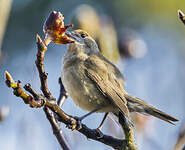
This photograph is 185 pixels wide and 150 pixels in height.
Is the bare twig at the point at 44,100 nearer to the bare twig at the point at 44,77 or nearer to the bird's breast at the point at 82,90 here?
the bare twig at the point at 44,77

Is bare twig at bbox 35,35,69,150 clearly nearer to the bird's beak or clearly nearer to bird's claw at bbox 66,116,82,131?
bird's claw at bbox 66,116,82,131

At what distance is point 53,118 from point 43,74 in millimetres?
382

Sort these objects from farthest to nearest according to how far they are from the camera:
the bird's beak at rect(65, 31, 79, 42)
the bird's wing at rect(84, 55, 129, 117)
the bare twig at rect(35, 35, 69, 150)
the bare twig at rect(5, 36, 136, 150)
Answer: the bird's wing at rect(84, 55, 129, 117)
the bird's beak at rect(65, 31, 79, 42)
the bare twig at rect(35, 35, 69, 150)
the bare twig at rect(5, 36, 136, 150)

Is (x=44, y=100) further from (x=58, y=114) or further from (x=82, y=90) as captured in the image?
(x=82, y=90)

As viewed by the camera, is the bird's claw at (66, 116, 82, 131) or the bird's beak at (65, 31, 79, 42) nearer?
the bird's claw at (66, 116, 82, 131)

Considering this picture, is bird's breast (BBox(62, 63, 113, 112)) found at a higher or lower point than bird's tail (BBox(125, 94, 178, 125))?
higher

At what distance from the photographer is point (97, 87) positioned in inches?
172

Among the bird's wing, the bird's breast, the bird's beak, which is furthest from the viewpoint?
the bird's wing

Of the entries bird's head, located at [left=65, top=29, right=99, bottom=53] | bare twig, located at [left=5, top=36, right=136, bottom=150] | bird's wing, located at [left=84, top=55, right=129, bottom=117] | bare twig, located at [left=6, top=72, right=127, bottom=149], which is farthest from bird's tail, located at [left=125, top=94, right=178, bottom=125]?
bare twig, located at [left=5, top=36, right=136, bottom=150]

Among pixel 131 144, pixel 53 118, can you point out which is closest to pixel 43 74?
pixel 53 118

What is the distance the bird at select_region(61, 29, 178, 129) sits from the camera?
4262 mm

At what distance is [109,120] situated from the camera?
4207mm

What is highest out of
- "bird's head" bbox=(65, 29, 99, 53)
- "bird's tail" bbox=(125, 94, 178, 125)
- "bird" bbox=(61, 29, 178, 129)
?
"bird's head" bbox=(65, 29, 99, 53)

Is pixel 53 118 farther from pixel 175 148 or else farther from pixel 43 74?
pixel 175 148
